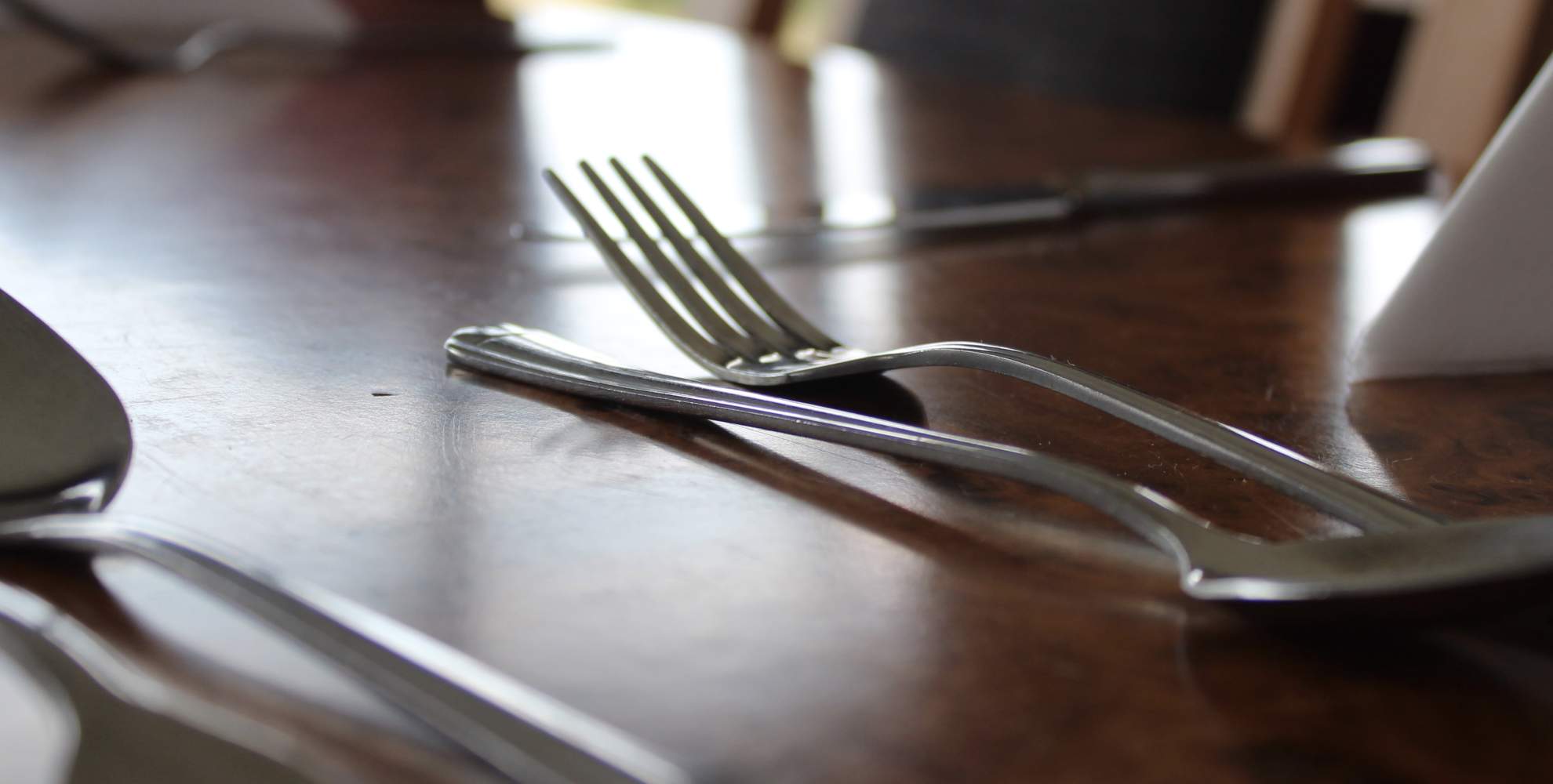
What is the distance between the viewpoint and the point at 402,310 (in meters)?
0.49

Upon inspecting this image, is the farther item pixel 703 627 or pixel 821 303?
pixel 821 303

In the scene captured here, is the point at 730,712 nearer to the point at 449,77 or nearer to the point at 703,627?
the point at 703,627

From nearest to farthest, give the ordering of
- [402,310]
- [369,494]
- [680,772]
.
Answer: [680,772] → [369,494] → [402,310]

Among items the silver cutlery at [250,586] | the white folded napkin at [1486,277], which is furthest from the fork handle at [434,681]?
the white folded napkin at [1486,277]

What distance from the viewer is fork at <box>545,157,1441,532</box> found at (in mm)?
285

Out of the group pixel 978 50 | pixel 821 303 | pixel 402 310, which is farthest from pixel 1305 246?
pixel 978 50

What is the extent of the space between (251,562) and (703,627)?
84 millimetres

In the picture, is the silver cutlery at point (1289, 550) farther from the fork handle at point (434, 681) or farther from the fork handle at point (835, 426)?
the fork handle at point (434, 681)

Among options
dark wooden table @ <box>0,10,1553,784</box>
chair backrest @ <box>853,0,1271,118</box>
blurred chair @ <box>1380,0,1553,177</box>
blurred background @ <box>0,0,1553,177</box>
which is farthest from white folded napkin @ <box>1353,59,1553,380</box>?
chair backrest @ <box>853,0,1271,118</box>

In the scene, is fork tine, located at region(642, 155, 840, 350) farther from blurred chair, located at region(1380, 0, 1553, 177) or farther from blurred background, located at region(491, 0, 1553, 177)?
blurred chair, located at region(1380, 0, 1553, 177)

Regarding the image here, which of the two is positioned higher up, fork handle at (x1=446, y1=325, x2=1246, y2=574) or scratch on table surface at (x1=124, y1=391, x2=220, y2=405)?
fork handle at (x1=446, y1=325, x2=1246, y2=574)

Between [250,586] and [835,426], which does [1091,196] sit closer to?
[835,426]

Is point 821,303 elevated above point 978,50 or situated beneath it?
situated beneath

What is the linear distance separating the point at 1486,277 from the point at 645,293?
27cm
